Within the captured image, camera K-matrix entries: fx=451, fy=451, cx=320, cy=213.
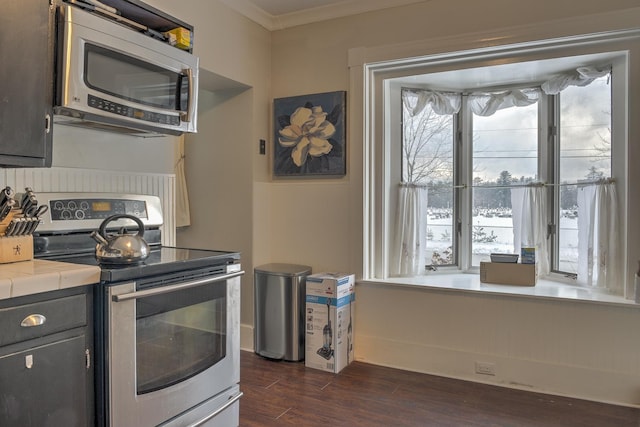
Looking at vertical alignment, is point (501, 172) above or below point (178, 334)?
above

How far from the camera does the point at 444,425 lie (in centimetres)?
227

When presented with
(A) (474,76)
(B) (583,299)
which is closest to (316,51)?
(A) (474,76)

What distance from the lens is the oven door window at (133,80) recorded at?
184 centimetres

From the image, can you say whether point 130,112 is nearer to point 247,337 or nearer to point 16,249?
point 16,249

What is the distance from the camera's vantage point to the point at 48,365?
1417 mm

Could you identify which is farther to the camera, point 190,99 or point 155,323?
point 190,99

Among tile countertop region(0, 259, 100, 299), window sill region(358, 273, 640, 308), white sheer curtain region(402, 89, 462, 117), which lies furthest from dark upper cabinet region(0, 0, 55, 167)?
white sheer curtain region(402, 89, 462, 117)

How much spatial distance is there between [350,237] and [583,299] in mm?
1488

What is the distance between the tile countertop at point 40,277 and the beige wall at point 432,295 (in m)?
1.97

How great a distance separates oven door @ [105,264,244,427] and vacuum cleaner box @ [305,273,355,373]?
0.92 metres

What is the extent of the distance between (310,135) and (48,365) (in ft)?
7.69

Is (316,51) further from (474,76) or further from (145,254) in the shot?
(145,254)

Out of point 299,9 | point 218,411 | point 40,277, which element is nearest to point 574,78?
point 299,9

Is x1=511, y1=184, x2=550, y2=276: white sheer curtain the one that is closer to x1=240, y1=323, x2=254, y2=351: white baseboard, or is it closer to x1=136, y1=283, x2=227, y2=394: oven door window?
x1=240, y1=323, x2=254, y2=351: white baseboard
